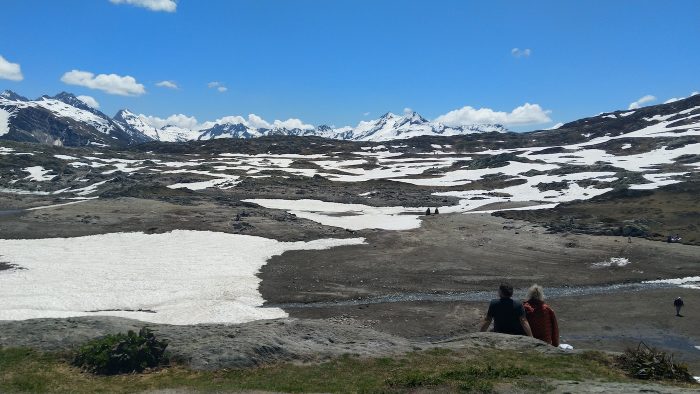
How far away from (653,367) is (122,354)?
17.3 metres

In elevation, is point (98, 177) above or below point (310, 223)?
above

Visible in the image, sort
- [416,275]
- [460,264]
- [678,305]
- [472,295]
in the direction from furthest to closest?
[460,264] < [416,275] < [472,295] < [678,305]

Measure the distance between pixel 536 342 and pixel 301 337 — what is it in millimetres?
9055

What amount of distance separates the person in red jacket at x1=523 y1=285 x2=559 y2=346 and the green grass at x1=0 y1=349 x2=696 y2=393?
68 cm

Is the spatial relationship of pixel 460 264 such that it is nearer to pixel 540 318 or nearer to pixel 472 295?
pixel 472 295

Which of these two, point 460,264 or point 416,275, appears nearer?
point 416,275

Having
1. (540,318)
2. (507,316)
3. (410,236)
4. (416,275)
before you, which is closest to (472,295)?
(416,275)

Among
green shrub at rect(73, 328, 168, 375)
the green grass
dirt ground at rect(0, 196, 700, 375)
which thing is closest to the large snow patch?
dirt ground at rect(0, 196, 700, 375)

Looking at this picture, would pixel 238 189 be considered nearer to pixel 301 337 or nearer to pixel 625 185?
pixel 625 185

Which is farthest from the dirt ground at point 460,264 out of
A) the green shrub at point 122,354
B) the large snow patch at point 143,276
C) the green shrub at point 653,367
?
the green shrub at point 653,367

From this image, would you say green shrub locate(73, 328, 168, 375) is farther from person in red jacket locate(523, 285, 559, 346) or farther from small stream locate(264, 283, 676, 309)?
small stream locate(264, 283, 676, 309)

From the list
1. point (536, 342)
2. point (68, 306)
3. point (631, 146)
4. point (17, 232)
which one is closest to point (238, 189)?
point (17, 232)

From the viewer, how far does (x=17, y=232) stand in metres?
59.0

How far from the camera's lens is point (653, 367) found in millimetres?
15203
